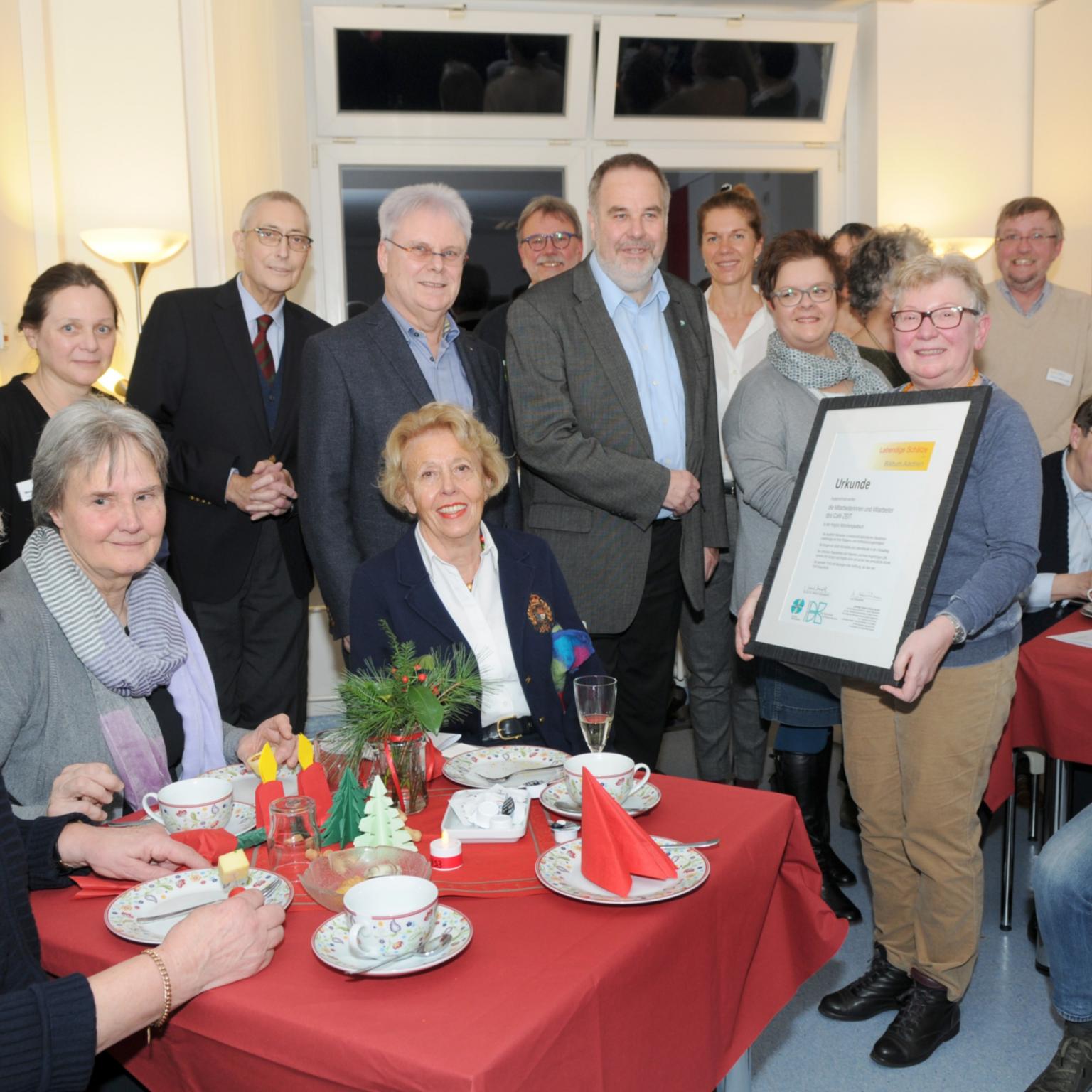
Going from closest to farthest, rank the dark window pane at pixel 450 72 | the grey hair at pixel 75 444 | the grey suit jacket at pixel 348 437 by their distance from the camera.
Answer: the grey hair at pixel 75 444 < the grey suit jacket at pixel 348 437 < the dark window pane at pixel 450 72

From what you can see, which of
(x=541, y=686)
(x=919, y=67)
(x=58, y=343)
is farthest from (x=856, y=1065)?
(x=919, y=67)

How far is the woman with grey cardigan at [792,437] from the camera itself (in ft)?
10.0

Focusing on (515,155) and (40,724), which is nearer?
(40,724)

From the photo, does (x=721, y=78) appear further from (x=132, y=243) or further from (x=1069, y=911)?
(x=1069, y=911)

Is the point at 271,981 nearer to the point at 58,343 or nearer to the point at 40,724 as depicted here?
the point at 40,724

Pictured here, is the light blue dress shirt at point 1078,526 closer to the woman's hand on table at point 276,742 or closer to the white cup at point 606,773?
the white cup at point 606,773

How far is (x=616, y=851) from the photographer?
4.79ft

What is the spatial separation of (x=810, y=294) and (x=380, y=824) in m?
2.06

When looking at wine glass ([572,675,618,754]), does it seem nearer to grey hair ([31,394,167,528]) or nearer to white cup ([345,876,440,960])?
white cup ([345,876,440,960])

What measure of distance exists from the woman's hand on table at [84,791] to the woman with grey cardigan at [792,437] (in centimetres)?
191

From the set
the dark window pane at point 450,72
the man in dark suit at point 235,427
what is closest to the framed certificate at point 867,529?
the man in dark suit at point 235,427

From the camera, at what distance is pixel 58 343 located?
10.4 feet

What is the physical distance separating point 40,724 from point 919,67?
6.01 metres

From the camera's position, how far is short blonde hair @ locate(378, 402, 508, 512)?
2.56m
